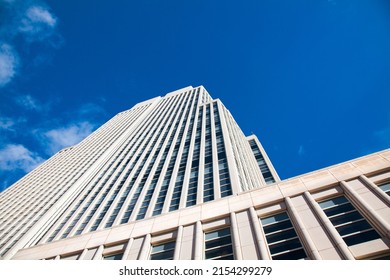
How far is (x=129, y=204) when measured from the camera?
44.6 m

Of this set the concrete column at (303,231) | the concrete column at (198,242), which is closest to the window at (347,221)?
the concrete column at (303,231)

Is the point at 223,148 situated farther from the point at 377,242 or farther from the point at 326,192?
the point at 377,242

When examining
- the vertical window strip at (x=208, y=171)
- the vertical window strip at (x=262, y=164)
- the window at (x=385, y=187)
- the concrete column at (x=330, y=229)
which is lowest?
the concrete column at (x=330, y=229)

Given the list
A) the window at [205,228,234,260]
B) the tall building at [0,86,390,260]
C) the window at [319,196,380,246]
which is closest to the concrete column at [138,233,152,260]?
the tall building at [0,86,390,260]

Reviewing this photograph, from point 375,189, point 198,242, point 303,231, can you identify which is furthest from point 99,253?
point 375,189

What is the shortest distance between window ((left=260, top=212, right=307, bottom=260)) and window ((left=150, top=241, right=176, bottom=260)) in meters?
6.80

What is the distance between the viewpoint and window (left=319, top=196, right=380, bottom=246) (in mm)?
14930

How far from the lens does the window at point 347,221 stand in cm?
1493

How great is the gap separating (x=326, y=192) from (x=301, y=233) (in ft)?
15.3

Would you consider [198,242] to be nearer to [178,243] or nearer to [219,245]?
[219,245]

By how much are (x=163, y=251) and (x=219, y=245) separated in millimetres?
4318

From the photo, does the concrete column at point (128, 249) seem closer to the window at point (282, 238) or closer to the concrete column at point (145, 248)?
the concrete column at point (145, 248)

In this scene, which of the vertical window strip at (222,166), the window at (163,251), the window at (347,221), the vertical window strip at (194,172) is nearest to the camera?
the window at (347,221)

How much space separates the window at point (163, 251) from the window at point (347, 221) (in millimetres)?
10922
